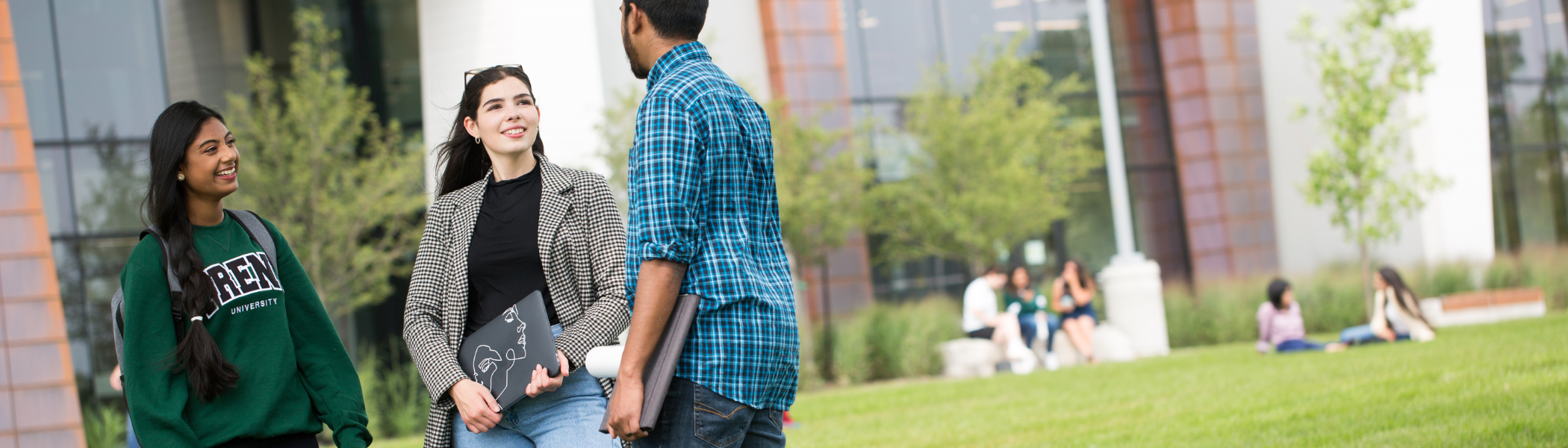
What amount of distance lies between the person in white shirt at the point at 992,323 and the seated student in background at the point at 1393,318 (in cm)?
383

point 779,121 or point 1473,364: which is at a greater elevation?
point 779,121

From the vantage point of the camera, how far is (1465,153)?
66.5ft

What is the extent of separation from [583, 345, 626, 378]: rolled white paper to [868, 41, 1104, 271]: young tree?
15.6m

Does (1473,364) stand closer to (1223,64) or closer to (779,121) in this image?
(779,121)

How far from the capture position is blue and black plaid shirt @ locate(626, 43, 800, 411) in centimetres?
233

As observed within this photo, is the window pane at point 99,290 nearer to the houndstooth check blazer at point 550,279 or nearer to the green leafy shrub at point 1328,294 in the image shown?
the houndstooth check blazer at point 550,279

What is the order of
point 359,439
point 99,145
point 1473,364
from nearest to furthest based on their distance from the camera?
point 359,439
point 1473,364
point 99,145

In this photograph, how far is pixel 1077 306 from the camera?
15641 mm

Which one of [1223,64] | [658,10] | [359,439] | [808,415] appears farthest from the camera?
[1223,64]

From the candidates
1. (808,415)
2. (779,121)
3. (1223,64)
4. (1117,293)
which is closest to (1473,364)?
(808,415)

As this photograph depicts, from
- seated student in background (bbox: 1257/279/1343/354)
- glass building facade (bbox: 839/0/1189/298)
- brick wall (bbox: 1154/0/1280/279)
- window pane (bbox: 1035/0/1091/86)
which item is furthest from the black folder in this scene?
brick wall (bbox: 1154/0/1280/279)

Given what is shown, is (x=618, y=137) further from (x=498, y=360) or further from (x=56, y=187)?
(x=498, y=360)

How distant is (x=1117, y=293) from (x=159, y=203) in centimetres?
1530

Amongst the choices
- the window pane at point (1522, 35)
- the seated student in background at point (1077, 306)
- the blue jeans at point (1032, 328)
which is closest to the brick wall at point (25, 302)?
the blue jeans at point (1032, 328)
